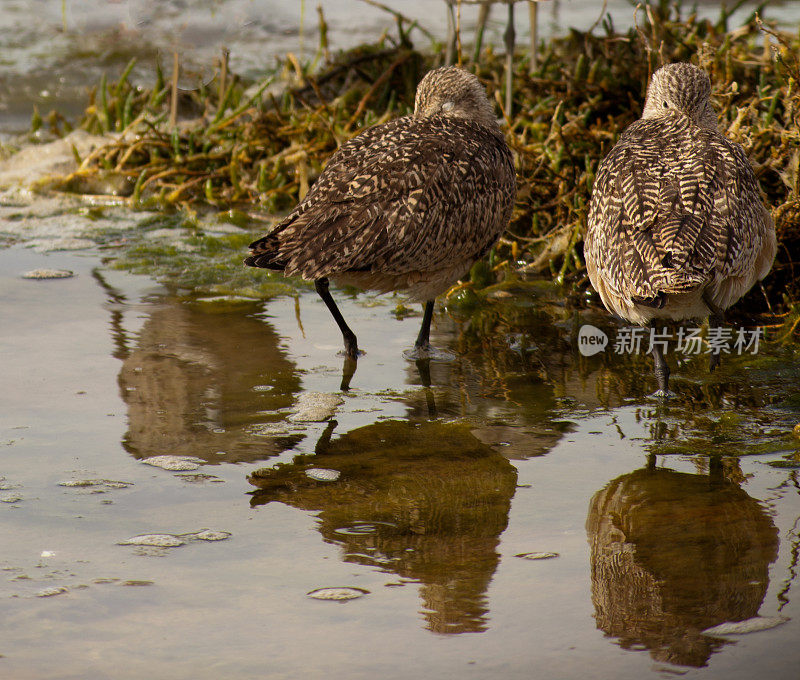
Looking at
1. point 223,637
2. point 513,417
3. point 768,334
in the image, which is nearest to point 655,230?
point 513,417

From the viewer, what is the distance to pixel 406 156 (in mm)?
4625

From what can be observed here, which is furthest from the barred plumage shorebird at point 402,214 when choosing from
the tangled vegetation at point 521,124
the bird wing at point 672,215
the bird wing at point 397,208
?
the tangled vegetation at point 521,124

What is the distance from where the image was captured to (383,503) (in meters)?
3.47

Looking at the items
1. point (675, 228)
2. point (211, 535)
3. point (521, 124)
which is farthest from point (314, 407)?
point (521, 124)

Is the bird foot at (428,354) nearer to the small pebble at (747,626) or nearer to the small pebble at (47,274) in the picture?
the small pebble at (47,274)

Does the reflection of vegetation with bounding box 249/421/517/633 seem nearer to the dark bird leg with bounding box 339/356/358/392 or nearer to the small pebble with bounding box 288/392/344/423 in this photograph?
the small pebble with bounding box 288/392/344/423

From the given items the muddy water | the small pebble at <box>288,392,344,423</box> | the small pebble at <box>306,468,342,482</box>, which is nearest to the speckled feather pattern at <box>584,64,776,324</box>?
the muddy water

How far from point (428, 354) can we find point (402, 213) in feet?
2.17

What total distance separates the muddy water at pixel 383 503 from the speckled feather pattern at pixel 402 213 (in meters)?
0.44

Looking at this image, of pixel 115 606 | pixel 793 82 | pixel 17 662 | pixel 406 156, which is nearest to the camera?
pixel 17 662

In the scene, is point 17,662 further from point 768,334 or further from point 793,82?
point 793,82

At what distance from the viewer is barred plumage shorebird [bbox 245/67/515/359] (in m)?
4.44

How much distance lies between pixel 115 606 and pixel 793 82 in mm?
4143

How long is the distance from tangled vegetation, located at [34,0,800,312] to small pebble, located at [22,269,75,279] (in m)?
1.30
